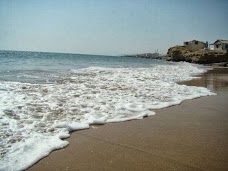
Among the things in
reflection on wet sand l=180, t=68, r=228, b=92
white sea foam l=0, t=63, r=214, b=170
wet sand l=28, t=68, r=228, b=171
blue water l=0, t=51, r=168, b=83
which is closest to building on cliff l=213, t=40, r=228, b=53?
blue water l=0, t=51, r=168, b=83

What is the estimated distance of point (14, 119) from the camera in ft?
14.5

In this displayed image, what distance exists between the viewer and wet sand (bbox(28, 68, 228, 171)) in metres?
2.95

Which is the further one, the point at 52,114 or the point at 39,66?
the point at 39,66

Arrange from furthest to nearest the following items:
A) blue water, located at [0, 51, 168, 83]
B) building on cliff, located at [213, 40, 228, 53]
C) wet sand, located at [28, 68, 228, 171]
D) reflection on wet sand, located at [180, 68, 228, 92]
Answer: building on cliff, located at [213, 40, 228, 53] < blue water, located at [0, 51, 168, 83] < reflection on wet sand, located at [180, 68, 228, 92] < wet sand, located at [28, 68, 228, 171]

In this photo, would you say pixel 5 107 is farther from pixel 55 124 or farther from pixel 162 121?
pixel 162 121

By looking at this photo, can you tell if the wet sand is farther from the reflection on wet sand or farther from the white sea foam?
the reflection on wet sand

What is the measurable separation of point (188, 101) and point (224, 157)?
3894 millimetres

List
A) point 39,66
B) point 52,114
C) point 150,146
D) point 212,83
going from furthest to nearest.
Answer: point 39,66 → point 212,83 → point 52,114 → point 150,146

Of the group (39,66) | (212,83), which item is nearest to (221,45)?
(39,66)

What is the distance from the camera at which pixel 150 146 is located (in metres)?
3.53

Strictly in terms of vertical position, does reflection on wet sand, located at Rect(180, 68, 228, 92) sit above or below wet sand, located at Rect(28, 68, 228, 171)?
above

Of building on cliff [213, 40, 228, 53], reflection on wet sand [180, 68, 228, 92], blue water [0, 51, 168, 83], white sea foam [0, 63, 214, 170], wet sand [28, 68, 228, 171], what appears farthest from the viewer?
building on cliff [213, 40, 228, 53]

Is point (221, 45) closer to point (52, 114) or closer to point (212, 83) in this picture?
point (212, 83)

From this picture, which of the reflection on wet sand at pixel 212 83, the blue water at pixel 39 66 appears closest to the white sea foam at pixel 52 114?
the reflection on wet sand at pixel 212 83
